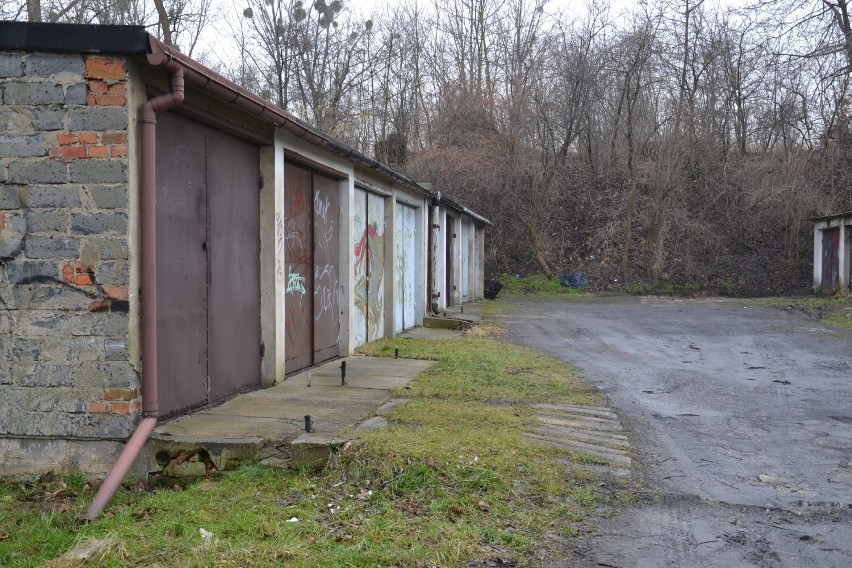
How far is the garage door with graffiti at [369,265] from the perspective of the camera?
37.0 ft

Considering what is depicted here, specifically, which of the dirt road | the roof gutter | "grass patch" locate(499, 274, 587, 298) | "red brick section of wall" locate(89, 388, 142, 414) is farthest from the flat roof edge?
"grass patch" locate(499, 274, 587, 298)

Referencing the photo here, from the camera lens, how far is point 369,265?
12.0 metres

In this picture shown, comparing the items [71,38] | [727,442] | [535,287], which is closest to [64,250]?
[71,38]

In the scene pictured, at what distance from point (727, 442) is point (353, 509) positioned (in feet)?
11.5

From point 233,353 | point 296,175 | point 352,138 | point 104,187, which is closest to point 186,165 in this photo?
point 104,187

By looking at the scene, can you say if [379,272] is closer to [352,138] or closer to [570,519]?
[570,519]

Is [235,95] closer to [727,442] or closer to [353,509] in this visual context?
[353,509]

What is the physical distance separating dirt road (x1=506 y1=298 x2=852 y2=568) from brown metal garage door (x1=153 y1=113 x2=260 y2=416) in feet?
12.2

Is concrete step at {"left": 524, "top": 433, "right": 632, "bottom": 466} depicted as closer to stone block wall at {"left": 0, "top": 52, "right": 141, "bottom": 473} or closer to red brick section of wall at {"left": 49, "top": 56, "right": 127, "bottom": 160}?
stone block wall at {"left": 0, "top": 52, "right": 141, "bottom": 473}

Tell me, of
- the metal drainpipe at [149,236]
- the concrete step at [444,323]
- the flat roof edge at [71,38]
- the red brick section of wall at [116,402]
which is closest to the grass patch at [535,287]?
the concrete step at [444,323]

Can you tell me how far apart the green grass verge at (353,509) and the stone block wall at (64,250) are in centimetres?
53

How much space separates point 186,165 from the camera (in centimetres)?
625

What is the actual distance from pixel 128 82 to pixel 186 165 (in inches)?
46.9

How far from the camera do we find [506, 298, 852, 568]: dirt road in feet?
13.0
